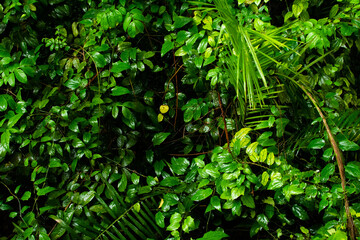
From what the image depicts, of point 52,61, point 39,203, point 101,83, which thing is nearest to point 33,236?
point 39,203

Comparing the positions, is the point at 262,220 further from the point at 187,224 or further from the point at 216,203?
the point at 187,224

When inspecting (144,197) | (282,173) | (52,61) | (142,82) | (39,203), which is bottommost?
(282,173)

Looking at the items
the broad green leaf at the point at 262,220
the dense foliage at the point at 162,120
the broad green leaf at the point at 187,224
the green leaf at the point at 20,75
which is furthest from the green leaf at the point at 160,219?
the green leaf at the point at 20,75

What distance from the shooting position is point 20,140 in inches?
64.9

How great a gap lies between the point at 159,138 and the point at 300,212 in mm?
859

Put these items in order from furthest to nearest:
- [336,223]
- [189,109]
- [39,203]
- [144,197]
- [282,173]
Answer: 1. [39,203]
2. [189,109]
3. [144,197]
4. [282,173]
5. [336,223]

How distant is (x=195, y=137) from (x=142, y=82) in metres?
0.49

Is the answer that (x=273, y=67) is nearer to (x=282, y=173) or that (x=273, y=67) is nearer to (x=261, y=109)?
(x=261, y=109)

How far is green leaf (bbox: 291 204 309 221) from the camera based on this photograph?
1527 mm

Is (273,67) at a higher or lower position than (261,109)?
higher

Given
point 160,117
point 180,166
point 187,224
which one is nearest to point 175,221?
point 187,224

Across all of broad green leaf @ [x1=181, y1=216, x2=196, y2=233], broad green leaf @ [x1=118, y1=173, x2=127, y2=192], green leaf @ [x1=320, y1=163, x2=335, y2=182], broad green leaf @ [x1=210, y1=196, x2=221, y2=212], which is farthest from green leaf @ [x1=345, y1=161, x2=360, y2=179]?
broad green leaf @ [x1=118, y1=173, x2=127, y2=192]

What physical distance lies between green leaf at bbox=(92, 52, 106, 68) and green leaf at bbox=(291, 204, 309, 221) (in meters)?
1.29

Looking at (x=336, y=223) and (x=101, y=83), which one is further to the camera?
(x=101, y=83)
